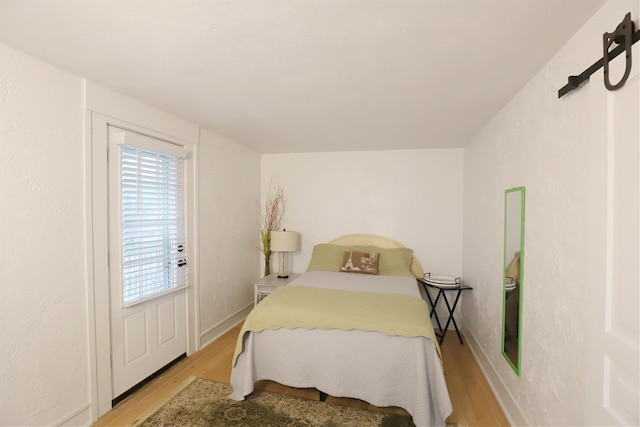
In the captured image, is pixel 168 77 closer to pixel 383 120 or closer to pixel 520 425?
pixel 383 120

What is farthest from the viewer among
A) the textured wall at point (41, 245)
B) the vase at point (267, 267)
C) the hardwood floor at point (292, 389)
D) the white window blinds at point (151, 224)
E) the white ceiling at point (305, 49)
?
the vase at point (267, 267)

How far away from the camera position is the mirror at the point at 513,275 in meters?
2.02

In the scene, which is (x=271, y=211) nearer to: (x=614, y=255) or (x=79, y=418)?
(x=79, y=418)

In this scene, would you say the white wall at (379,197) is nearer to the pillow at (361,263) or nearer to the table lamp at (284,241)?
Result: the table lamp at (284,241)

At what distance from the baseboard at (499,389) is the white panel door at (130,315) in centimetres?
289

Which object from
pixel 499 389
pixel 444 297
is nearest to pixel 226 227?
pixel 444 297

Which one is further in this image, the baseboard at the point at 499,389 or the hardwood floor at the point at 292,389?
the hardwood floor at the point at 292,389

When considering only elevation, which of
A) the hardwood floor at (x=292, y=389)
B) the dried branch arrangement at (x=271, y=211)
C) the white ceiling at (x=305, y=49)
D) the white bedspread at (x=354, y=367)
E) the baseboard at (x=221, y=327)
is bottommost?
the hardwood floor at (x=292, y=389)

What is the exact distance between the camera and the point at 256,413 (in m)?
2.18

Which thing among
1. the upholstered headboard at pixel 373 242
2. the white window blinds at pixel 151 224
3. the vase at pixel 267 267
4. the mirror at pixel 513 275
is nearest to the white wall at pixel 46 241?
the white window blinds at pixel 151 224

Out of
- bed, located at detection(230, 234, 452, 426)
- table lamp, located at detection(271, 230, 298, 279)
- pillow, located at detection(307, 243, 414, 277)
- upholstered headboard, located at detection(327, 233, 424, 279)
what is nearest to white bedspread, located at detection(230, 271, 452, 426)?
bed, located at detection(230, 234, 452, 426)

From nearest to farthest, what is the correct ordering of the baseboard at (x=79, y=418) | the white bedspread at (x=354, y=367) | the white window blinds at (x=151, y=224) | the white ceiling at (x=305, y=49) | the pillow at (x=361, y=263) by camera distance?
the white ceiling at (x=305, y=49) → the baseboard at (x=79, y=418) → the white bedspread at (x=354, y=367) → the white window blinds at (x=151, y=224) → the pillow at (x=361, y=263)

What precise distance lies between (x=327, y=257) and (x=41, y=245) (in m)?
2.78

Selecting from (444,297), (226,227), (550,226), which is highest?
(550,226)
